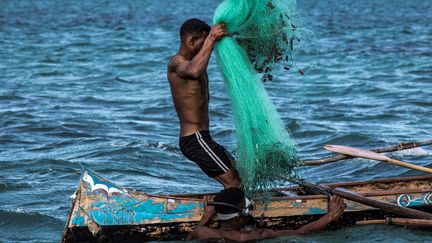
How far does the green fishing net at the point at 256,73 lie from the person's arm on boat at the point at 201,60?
10 cm

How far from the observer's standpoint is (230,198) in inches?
326

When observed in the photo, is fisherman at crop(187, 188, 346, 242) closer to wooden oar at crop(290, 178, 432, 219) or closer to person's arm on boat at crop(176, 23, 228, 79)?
wooden oar at crop(290, 178, 432, 219)

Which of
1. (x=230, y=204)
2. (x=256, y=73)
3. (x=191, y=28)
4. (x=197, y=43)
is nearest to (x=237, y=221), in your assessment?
(x=230, y=204)

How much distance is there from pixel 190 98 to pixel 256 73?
0.68 meters

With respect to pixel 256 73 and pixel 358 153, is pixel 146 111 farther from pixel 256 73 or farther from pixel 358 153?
pixel 256 73

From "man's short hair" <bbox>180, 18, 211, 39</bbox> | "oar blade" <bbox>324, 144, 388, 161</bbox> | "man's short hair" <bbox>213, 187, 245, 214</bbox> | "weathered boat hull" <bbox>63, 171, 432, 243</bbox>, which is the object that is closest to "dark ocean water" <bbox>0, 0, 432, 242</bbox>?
"weathered boat hull" <bbox>63, 171, 432, 243</bbox>

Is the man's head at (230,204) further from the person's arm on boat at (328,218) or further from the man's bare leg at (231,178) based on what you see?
the person's arm on boat at (328,218)

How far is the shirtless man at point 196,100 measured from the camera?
27.1 feet

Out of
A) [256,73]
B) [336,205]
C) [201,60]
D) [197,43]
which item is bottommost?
[336,205]

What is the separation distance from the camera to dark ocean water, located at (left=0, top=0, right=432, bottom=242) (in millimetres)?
11945

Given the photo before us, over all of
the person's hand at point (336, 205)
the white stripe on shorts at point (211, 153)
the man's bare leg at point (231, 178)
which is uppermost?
the white stripe on shorts at point (211, 153)

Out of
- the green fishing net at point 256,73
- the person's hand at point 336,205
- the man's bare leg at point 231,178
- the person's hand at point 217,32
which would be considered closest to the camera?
the person's hand at point 217,32

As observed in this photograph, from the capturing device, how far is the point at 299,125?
16281 millimetres

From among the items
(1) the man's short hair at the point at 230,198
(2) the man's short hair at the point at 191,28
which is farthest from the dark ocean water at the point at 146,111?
(2) the man's short hair at the point at 191,28
